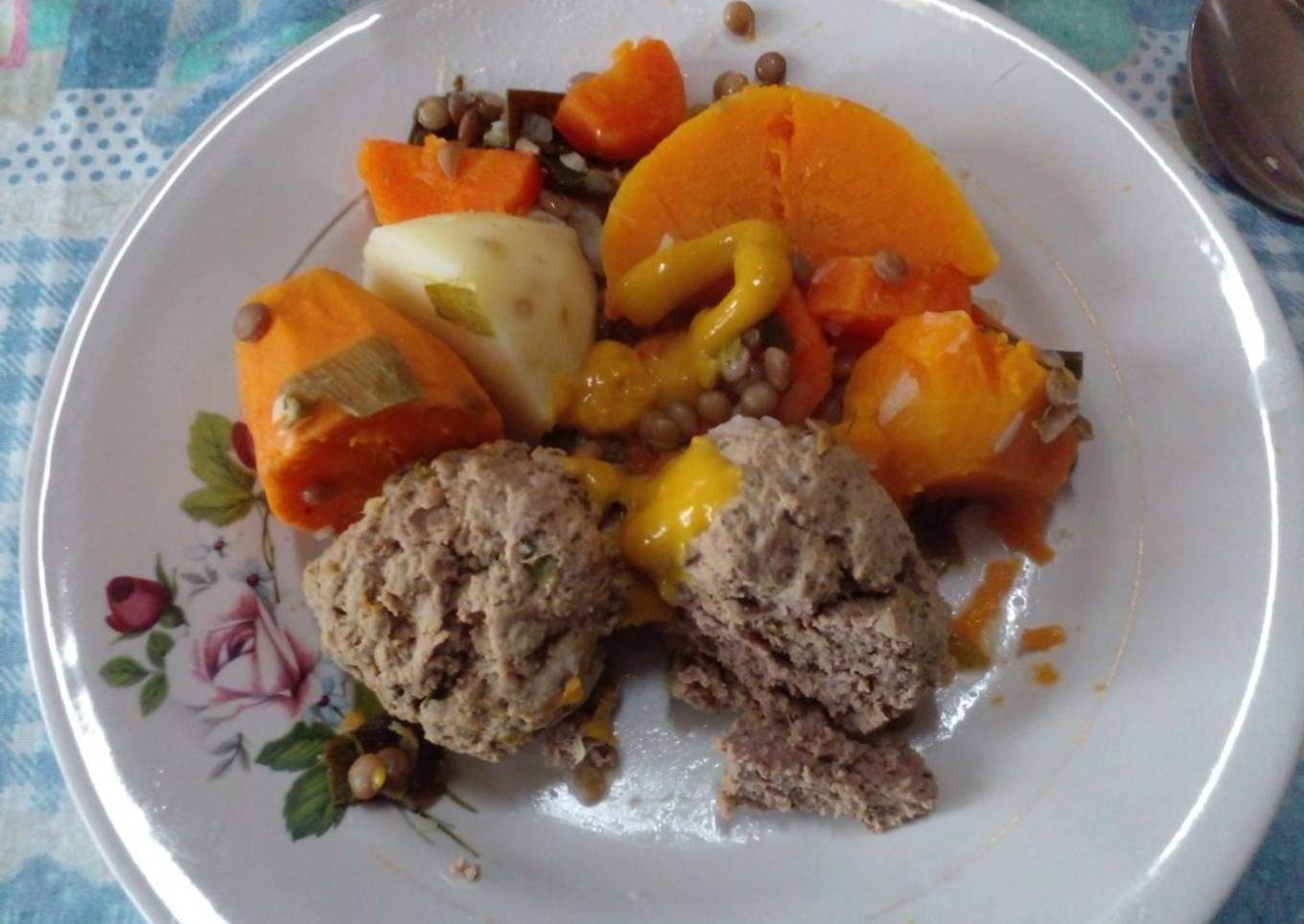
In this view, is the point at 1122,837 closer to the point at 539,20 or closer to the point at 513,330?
the point at 513,330

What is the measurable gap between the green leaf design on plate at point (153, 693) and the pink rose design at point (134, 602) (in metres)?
0.11

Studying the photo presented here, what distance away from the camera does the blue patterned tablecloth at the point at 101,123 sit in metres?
2.58

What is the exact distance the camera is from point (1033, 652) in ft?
7.05

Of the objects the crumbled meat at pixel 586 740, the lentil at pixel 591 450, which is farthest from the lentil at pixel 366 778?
the lentil at pixel 591 450

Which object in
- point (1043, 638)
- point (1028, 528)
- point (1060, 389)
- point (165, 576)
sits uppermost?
point (165, 576)

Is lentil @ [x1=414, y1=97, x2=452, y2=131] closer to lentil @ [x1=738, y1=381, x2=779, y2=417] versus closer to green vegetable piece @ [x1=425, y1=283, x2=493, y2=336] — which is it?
green vegetable piece @ [x1=425, y1=283, x2=493, y2=336]

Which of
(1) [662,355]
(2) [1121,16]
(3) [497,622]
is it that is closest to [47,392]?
(3) [497,622]

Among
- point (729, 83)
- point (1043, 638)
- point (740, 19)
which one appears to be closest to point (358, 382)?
point (729, 83)

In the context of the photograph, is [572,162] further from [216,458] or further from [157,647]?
[157,647]

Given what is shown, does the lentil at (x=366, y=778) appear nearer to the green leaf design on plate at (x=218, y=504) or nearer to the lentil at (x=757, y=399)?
the green leaf design on plate at (x=218, y=504)

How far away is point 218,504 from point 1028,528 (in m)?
1.76

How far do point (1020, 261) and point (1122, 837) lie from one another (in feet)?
4.08

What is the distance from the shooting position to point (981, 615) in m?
2.21

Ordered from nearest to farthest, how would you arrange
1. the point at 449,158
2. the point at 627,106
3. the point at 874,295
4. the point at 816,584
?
the point at 816,584 → the point at 874,295 → the point at 449,158 → the point at 627,106
